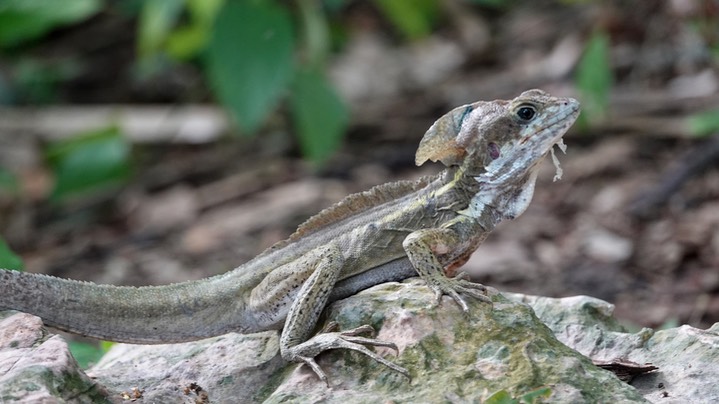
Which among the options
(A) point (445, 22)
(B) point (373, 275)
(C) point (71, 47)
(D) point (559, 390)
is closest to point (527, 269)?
(B) point (373, 275)

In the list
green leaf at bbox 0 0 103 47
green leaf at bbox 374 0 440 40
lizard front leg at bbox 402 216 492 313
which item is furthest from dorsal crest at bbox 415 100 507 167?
green leaf at bbox 374 0 440 40

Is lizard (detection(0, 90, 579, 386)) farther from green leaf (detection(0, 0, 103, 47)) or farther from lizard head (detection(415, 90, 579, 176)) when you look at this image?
green leaf (detection(0, 0, 103, 47))

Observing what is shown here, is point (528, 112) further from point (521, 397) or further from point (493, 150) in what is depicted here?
point (521, 397)

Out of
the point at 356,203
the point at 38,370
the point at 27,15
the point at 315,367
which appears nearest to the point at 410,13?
the point at 27,15

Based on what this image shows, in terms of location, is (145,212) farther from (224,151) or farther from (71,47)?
(71,47)

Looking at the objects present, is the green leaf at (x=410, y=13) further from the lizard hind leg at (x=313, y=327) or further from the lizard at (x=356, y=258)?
the lizard hind leg at (x=313, y=327)

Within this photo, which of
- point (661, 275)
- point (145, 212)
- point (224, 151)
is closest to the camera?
point (661, 275)

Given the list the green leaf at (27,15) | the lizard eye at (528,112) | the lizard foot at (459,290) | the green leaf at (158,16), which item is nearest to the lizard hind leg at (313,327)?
the lizard foot at (459,290)
